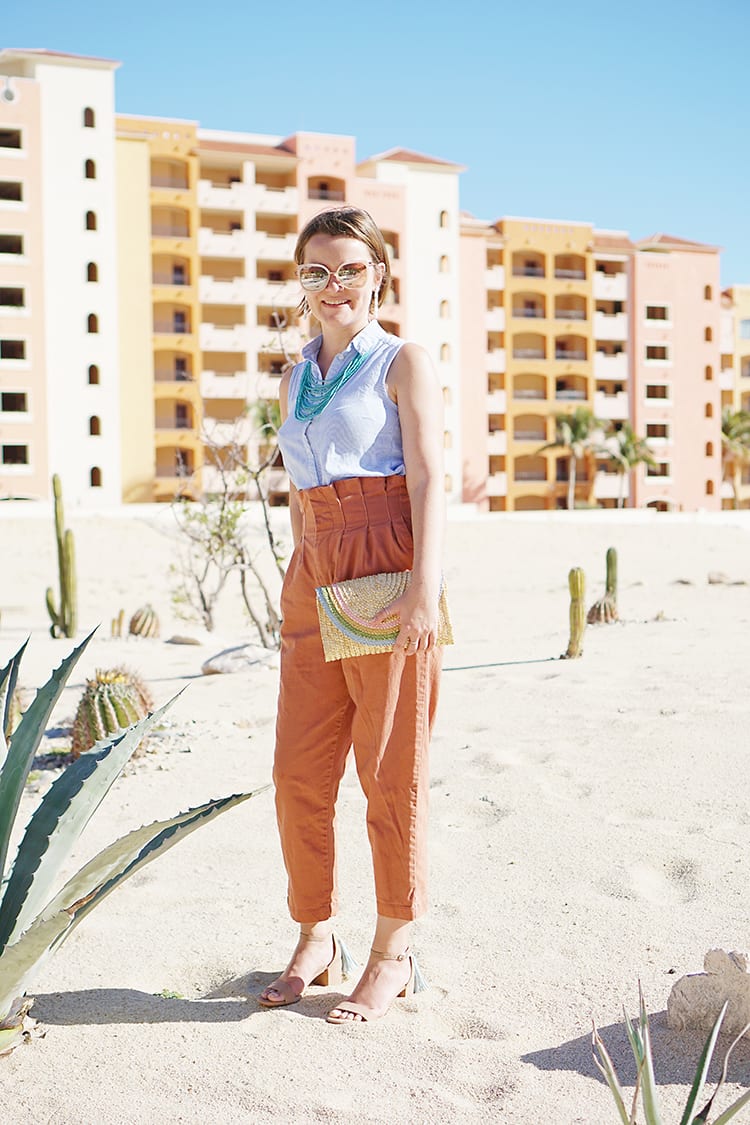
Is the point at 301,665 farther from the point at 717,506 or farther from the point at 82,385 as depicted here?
the point at 717,506

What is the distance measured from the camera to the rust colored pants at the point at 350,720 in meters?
2.88

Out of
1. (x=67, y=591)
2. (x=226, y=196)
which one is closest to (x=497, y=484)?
(x=226, y=196)

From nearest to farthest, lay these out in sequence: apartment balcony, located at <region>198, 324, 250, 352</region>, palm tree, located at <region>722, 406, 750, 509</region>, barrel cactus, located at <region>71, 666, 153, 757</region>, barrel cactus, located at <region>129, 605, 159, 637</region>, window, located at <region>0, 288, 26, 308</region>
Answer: barrel cactus, located at <region>71, 666, 153, 757</region>, barrel cactus, located at <region>129, 605, 159, 637</region>, window, located at <region>0, 288, 26, 308</region>, apartment balcony, located at <region>198, 324, 250, 352</region>, palm tree, located at <region>722, 406, 750, 509</region>

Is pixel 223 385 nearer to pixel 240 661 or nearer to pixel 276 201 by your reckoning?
pixel 276 201

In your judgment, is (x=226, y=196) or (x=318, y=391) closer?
(x=318, y=391)

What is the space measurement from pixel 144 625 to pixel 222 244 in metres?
34.1

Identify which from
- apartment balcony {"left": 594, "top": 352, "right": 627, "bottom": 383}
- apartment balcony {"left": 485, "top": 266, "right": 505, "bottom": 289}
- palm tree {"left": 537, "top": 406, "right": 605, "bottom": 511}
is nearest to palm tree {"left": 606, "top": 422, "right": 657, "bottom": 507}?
palm tree {"left": 537, "top": 406, "right": 605, "bottom": 511}

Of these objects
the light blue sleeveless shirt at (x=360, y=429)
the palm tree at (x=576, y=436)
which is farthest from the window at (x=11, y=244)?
the light blue sleeveless shirt at (x=360, y=429)

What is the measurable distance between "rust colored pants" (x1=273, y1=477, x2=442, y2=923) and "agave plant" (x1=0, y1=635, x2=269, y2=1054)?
13.2 inches

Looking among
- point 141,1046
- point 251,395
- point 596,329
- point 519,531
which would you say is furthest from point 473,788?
point 596,329

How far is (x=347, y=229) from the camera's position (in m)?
2.98

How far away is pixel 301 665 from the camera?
9.74 ft

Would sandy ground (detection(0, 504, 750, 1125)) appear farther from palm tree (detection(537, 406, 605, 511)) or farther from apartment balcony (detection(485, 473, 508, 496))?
palm tree (detection(537, 406, 605, 511))

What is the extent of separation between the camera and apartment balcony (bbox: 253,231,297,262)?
44.2 metres
